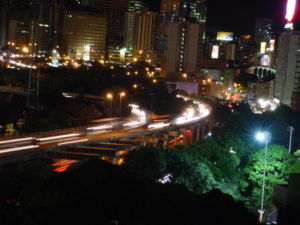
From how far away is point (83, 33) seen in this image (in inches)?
2608

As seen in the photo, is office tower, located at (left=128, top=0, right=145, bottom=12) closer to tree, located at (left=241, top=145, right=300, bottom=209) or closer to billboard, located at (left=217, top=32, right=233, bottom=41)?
billboard, located at (left=217, top=32, right=233, bottom=41)

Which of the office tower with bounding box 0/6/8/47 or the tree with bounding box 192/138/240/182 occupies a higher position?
the office tower with bounding box 0/6/8/47

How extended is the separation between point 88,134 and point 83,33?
51024mm

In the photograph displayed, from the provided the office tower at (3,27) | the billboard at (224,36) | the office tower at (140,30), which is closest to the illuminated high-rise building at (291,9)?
the office tower at (3,27)

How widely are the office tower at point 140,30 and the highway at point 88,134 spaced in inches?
1900

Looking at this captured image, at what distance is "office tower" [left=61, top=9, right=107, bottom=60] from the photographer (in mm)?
65312

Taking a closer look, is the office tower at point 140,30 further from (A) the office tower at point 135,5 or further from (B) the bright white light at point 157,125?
(B) the bright white light at point 157,125

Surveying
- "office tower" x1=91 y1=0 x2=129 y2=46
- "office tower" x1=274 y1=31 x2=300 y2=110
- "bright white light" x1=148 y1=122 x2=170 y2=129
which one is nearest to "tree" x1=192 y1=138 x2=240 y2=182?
"bright white light" x1=148 y1=122 x2=170 y2=129

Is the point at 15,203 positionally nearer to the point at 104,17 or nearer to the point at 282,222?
the point at 282,222

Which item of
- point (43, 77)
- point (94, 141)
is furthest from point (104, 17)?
point (94, 141)

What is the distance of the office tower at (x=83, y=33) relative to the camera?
65.3m

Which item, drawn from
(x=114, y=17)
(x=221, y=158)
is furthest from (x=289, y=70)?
(x=114, y=17)

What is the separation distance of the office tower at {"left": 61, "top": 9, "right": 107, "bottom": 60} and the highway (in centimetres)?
4293

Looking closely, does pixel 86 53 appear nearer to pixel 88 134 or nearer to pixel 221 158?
pixel 88 134
